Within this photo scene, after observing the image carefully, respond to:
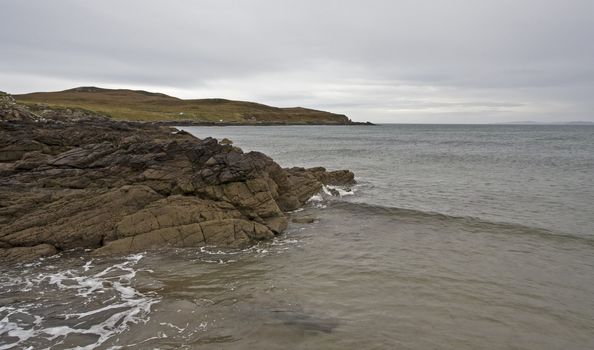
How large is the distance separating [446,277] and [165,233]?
9536 mm

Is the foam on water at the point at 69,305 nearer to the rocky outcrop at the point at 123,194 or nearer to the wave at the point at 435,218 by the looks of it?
the rocky outcrop at the point at 123,194

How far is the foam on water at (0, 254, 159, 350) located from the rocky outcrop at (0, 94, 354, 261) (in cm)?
171

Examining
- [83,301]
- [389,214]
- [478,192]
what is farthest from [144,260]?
[478,192]

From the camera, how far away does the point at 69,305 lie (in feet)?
34.8

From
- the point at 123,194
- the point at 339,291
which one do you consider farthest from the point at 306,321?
the point at 123,194

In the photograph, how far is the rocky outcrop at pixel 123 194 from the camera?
48.7ft

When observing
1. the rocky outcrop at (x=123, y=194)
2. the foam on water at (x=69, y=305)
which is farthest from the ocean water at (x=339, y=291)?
the rocky outcrop at (x=123, y=194)

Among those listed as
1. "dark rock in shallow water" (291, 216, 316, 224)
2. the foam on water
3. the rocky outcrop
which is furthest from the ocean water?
the rocky outcrop

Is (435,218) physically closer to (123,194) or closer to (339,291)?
(339,291)

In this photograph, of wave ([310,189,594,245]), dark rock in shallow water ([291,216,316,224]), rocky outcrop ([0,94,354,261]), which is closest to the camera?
rocky outcrop ([0,94,354,261])

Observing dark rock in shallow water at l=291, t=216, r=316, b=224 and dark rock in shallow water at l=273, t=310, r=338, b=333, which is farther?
dark rock in shallow water at l=291, t=216, r=316, b=224

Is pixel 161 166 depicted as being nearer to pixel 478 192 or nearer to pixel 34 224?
pixel 34 224

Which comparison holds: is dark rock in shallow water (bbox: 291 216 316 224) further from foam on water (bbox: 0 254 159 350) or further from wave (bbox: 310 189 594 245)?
foam on water (bbox: 0 254 159 350)

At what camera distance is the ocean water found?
9133 mm
